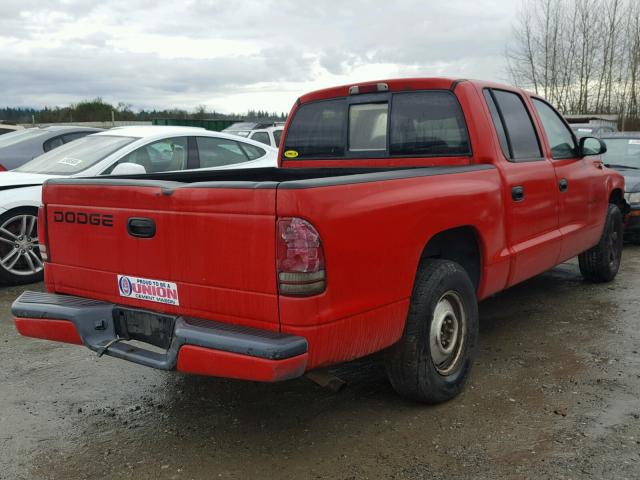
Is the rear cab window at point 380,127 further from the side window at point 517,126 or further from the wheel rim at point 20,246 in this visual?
the wheel rim at point 20,246

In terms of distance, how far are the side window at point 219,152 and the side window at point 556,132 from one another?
12.8ft

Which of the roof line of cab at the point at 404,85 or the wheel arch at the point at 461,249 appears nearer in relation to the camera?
the wheel arch at the point at 461,249

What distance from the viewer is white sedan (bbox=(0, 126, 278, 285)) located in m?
6.57

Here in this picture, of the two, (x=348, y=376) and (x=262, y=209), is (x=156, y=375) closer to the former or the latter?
(x=348, y=376)

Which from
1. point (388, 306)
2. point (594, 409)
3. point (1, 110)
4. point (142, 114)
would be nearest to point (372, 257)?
point (388, 306)

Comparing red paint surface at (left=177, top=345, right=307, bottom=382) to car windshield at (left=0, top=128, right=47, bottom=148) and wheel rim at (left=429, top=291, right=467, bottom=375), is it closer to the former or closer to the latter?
wheel rim at (left=429, top=291, right=467, bottom=375)

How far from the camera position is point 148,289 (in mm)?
3246

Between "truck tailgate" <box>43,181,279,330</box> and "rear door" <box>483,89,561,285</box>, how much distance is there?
6.59 ft

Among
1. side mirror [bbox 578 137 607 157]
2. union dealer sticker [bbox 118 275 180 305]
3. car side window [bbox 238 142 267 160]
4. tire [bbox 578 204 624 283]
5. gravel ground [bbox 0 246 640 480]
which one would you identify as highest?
side mirror [bbox 578 137 607 157]

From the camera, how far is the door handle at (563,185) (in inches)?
199

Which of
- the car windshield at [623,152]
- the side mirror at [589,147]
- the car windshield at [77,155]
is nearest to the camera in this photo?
the side mirror at [589,147]

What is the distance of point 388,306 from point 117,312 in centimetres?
136

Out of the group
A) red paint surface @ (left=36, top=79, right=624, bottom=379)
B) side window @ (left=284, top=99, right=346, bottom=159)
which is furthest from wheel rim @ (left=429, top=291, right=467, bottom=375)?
side window @ (left=284, top=99, right=346, bottom=159)

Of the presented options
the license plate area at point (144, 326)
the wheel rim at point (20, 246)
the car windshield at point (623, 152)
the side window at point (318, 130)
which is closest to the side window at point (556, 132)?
the side window at point (318, 130)
